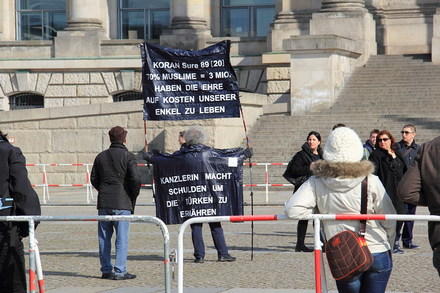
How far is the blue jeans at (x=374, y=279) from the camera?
7125 millimetres

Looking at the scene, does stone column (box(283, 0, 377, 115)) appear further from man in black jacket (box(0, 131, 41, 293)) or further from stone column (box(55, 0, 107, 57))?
man in black jacket (box(0, 131, 41, 293))

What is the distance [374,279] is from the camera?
7.13m

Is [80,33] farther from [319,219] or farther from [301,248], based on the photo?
[319,219]

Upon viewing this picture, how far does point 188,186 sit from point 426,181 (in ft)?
20.4

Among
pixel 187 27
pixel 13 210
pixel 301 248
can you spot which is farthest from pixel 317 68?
pixel 13 210

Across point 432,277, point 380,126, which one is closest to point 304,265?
point 432,277

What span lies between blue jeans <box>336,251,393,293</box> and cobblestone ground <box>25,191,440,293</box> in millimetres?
3362

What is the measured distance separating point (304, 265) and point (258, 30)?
2854cm

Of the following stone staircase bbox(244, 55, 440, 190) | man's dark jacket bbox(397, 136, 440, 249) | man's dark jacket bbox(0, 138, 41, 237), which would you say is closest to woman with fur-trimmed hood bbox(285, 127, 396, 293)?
man's dark jacket bbox(397, 136, 440, 249)

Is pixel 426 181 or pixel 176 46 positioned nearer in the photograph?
pixel 426 181

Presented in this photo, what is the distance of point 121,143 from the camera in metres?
12.4

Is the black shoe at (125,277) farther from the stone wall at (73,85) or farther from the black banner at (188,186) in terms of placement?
the stone wall at (73,85)

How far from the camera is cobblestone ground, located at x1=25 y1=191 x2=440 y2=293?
36.7ft

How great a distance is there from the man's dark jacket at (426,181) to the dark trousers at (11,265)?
3138 mm
